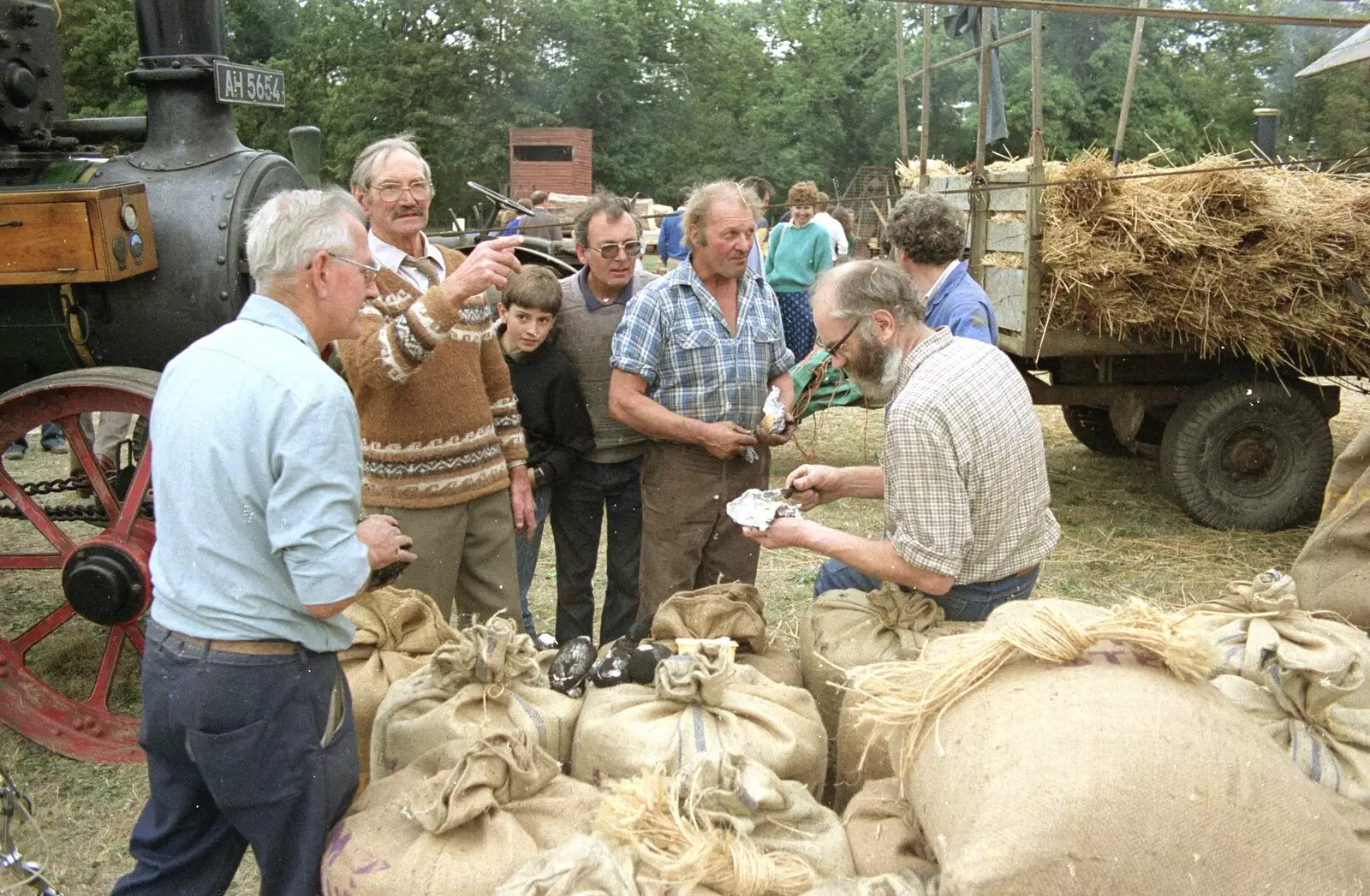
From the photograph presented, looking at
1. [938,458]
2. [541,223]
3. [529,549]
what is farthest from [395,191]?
[541,223]

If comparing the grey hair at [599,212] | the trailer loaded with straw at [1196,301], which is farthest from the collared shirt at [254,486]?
the trailer loaded with straw at [1196,301]

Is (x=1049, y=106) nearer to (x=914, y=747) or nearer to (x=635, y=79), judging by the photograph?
(x=635, y=79)

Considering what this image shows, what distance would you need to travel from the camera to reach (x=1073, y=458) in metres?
8.50

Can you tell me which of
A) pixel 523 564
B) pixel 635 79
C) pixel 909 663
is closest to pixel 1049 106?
pixel 635 79

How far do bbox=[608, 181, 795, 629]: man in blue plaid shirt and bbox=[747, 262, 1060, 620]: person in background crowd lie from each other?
2.83 ft

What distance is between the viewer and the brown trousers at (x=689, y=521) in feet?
12.3

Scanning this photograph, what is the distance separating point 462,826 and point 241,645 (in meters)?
0.54

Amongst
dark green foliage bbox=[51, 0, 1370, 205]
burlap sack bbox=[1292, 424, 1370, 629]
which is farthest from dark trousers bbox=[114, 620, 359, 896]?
dark green foliage bbox=[51, 0, 1370, 205]

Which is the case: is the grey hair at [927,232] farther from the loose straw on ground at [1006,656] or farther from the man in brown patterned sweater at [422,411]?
the loose straw on ground at [1006,656]

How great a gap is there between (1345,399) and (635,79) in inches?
909

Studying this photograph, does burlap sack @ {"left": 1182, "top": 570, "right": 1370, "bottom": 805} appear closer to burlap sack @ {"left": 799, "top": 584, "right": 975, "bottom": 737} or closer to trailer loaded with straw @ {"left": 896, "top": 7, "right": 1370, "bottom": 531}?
burlap sack @ {"left": 799, "top": 584, "right": 975, "bottom": 737}

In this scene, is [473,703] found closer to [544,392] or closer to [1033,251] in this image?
[544,392]

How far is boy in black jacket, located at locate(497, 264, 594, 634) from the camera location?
12.9 ft

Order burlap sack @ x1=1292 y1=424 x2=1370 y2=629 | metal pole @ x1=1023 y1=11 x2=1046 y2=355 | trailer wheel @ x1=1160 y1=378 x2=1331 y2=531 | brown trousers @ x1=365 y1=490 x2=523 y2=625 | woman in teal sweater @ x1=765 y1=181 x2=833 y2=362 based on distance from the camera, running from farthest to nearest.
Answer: woman in teal sweater @ x1=765 y1=181 x2=833 y2=362
trailer wheel @ x1=1160 y1=378 x2=1331 y2=531
metal pole @ x1=1023 y1=11 x2=1046 y2=355
brown trousers @ x1=365 y1=490 x2=523 y2=625
burlap sack @ x1=1292 y1=424 x2=1370 y2=629
